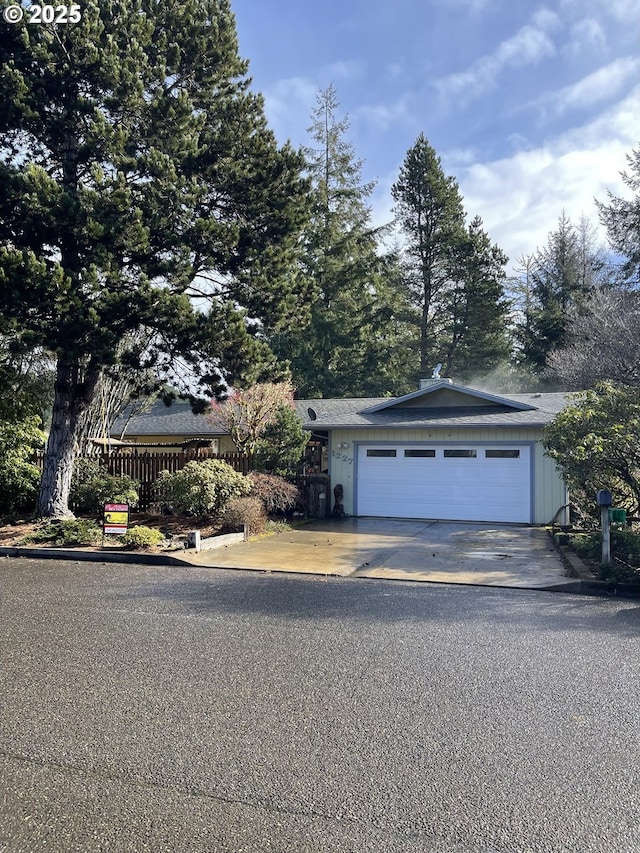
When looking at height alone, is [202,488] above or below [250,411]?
below

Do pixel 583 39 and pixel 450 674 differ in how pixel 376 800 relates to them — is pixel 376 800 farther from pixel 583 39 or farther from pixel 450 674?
pixel 583 39

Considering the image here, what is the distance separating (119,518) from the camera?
1146cm

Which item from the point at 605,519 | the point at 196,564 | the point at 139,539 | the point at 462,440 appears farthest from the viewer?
the point at 462,440

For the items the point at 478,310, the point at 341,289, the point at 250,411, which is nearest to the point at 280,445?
the point at 250,411

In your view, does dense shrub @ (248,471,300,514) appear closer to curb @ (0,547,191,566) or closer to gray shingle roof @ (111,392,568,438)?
gray shingle roof @ (111,392,568,438)

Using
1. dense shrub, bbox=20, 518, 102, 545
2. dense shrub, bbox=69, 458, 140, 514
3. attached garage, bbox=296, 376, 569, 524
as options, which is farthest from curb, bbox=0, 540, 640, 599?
attached garage, bbox=296, 376, 569, 524

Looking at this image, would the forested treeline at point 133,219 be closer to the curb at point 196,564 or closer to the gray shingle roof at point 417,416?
the curb at point 196,564

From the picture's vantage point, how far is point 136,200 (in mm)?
12273

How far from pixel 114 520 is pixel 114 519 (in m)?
0.02

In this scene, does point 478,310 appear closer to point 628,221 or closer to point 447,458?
point 628,221

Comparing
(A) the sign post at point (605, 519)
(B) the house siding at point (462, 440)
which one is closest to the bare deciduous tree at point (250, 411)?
(B) the house siding at point (462, 440)

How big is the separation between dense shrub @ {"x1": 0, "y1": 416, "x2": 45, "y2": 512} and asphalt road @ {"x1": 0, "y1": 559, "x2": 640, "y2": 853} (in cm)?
804

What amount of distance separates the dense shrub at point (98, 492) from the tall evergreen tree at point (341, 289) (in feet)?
56.1

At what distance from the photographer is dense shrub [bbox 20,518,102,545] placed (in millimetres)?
11758
